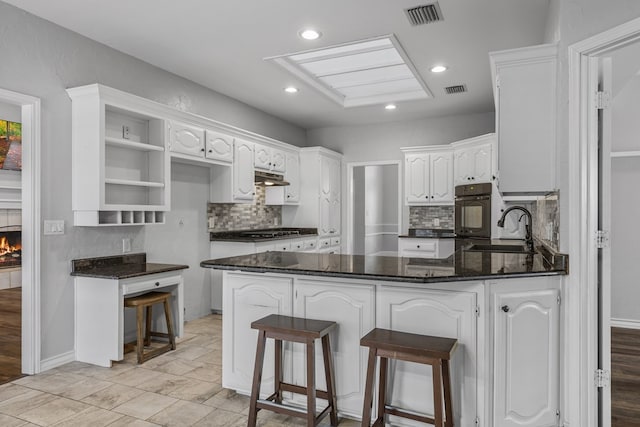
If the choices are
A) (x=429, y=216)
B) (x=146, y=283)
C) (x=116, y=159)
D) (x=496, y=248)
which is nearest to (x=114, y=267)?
(x=146, y=283)

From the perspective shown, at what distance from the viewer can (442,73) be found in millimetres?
4609

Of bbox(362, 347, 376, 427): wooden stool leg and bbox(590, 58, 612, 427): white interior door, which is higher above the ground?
bbox(590, 58, 612, 427): white interior door

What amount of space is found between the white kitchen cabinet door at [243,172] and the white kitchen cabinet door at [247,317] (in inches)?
99.2

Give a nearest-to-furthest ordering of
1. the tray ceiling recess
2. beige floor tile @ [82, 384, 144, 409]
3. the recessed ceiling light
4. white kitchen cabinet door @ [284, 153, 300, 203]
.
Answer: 1. beige floor tile @ [82, 384, 144, 409]
2. the recessed ceiling light
3. the tray ceiling recess
4. white kitchen cabinet door @ [284, 153, 300, 203]

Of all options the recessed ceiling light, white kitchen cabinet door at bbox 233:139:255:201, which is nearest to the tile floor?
white kitchen cabinet door at bbox 233:139:255:201

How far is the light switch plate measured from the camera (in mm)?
3316

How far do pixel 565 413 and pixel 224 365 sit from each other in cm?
206

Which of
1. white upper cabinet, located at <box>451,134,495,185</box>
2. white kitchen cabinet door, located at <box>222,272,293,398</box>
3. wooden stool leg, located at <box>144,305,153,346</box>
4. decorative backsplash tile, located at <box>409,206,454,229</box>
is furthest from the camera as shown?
decorative backsplash tile, located at <box>409,206,454,229</box>

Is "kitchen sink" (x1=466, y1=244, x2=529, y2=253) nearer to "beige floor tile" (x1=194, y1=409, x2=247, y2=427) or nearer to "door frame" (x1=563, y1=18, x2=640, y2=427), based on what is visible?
"door frame" (x1=563, y1=18, x2=640, y2=427)

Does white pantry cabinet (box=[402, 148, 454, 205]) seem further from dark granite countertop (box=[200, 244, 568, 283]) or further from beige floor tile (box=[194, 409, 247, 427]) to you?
beige floor tile (box=[194, 409, 247, 427])

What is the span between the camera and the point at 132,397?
2826mm

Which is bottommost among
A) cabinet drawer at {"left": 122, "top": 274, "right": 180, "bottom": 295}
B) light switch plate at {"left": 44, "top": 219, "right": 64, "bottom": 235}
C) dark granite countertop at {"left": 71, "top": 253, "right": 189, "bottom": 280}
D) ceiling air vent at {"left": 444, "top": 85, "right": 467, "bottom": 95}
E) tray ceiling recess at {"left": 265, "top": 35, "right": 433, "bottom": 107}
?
cabinet drawer at {"left": 122, "top": 274, "right": 180, "bottom": 295}

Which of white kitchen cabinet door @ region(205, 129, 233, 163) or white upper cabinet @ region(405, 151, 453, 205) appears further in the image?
white upper cabinet @ region(405, 151, 453, 205)

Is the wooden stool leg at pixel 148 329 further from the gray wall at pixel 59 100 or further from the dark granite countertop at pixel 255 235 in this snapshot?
the dark granite countertop at pixel 255 235
